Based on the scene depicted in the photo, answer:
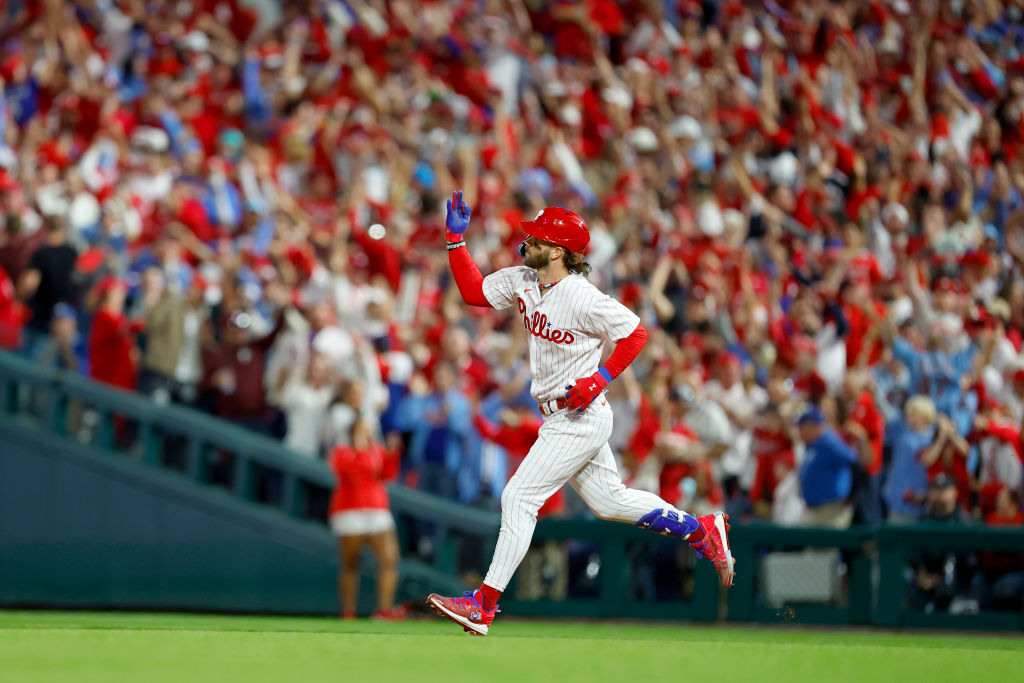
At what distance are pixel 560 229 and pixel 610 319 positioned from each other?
48 centimetres

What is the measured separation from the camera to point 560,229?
6.46 m

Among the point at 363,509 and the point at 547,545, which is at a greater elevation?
the point at 363,509

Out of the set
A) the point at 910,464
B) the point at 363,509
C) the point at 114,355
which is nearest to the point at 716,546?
the point at 910,464

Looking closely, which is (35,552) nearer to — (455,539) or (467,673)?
(455,539)

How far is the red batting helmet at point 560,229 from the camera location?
21.2 feet

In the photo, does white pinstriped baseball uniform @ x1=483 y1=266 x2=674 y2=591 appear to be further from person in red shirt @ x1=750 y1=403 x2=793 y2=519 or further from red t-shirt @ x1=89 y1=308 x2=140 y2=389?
red t-shirt @ x1=89 y1=308 x2=140 y2=389

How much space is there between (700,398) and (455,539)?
2.40 m

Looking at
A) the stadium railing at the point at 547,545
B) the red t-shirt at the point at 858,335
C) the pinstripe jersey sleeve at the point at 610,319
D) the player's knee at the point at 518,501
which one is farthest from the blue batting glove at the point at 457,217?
the red t-shirt at the point at 858,335

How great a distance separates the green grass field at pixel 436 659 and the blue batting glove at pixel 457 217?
1.98 m

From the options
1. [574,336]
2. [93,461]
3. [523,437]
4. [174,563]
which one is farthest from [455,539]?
[574,336]

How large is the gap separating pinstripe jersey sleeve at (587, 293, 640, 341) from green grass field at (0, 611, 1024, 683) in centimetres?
148

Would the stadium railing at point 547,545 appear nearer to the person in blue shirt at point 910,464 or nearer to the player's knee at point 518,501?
the person in blue shirt at point 910,464

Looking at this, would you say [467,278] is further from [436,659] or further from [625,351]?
[436,659]

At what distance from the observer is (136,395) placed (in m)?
11.5
